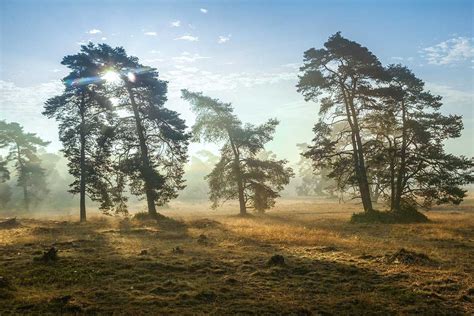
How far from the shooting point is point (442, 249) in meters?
14.5

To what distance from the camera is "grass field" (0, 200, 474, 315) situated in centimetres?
811

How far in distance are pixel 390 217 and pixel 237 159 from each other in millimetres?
15774

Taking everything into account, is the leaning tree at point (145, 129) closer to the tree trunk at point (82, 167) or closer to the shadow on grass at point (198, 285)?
the tree trunk at point (82, 167)

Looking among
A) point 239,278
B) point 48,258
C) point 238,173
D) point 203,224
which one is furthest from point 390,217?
point 48,258

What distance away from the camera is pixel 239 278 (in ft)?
33.6

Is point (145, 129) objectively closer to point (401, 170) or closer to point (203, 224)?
point (203, 224)

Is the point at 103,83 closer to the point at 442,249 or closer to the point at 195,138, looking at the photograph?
the point at 195,138

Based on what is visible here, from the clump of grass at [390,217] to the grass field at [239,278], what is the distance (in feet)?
26.4

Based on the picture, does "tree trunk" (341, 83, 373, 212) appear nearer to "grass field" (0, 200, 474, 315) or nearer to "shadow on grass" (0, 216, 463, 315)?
"grass field" (0, 200, 474, 315)

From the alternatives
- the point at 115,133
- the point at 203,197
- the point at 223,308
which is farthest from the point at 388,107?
the point at 203,197

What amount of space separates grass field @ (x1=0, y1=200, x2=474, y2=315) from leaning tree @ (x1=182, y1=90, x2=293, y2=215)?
60.0 ft

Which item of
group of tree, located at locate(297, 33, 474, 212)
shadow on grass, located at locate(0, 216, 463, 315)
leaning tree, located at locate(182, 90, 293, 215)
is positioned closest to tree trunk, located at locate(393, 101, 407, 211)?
group of tree, located at locate(297, 33, 474, 212)

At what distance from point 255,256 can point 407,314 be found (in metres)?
6.11

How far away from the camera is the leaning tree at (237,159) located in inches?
1372
